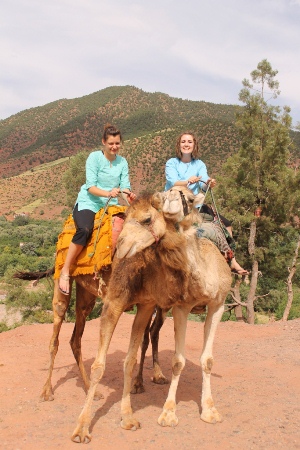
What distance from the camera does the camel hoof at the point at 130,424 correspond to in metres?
4.67

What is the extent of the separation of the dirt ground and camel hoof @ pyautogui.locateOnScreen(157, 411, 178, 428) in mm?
65

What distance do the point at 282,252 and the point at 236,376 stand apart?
15.5 m

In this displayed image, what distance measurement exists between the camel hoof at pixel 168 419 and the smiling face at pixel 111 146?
9.85 feet


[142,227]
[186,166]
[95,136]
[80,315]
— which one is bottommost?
[80,315]

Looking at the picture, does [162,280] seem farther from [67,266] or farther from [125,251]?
[67,266]

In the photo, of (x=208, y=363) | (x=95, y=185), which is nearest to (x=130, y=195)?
(x=95, y=185)

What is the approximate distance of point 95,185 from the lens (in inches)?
211

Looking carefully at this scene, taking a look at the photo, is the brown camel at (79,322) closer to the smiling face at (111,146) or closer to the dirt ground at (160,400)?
the dirt ground at (160,400)

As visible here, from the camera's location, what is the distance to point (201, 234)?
Answer: 5.08 meters

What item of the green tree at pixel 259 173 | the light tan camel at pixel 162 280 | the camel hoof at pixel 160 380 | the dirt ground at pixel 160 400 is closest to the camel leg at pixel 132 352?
the light tan camel at pixel 162 280

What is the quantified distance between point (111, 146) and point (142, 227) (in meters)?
2.14

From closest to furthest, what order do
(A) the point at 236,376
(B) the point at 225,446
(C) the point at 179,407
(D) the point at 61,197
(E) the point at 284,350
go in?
1. (B) the point at 225,446
2. (C) the point at 179,407
3. (A) the point at 236,376
4. (E) the point at 284,350
5. (D) the point at 61,197

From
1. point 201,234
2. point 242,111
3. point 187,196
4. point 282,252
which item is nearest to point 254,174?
point 242,111

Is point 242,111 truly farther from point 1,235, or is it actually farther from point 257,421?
point 1,235
